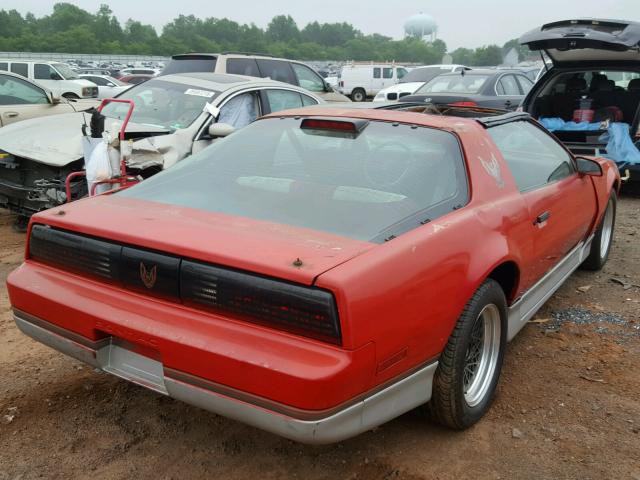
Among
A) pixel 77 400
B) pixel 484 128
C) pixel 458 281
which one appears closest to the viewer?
pixel 458 281

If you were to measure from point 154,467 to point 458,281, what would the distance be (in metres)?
1.47

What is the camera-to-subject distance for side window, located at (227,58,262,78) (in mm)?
9547

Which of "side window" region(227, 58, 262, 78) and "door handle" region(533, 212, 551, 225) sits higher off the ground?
"side window" region(227, 58, 262, 78)

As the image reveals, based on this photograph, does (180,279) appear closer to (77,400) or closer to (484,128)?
(77,400)

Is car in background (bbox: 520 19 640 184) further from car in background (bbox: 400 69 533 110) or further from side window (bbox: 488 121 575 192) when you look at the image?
side window (bbox: 488 121 575 192)

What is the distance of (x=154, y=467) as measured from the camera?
2516mm

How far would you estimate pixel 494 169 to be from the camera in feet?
10.3

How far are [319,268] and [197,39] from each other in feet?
334

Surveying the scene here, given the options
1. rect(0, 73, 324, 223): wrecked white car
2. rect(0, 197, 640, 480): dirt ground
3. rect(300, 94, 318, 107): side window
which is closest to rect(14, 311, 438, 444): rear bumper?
rect(0, 197, 640, 480): dirt ground

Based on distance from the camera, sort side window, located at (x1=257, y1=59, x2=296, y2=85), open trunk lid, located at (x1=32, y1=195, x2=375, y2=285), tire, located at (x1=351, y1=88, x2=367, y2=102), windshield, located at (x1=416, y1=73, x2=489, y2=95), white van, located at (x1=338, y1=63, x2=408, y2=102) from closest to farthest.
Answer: open trunk lid, located at (x1=32, y1=195, x2=375, y2=285) → side window, located at (x1=257, y1=59, x2=296, y2=85) → windshield, located at (x1=416, y1=73, x2=489, y2=95) → white van, located at (x1=338, y1=63, x2=408, y2=102) → tire, located at (x1=351, y1=88, x2=367, y2=102)

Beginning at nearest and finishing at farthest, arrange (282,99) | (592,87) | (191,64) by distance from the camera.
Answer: (282,99)
(592,87)
(191,64)

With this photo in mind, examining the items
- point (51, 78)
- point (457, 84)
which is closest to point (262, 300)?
point (457, 84)

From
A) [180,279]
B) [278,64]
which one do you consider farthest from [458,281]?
[278,64]

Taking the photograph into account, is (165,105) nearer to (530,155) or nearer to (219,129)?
(219,129)
